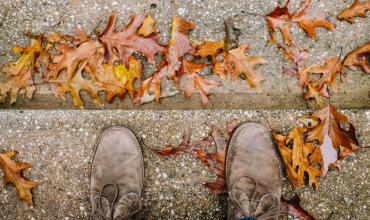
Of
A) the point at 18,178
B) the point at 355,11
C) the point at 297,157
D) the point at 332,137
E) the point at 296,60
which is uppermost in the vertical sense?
the point at 355,11

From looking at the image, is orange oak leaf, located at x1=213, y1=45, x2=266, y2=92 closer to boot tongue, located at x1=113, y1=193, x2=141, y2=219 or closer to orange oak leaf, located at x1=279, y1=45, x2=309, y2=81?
orange oak leaf, located at x1=279, y1=45, x2=309, y2=81

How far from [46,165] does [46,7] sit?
1052 millimetres

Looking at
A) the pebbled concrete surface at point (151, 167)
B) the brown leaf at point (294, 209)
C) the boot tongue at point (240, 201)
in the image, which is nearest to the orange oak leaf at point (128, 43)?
the pebbled concrete surface at point (151, 167)

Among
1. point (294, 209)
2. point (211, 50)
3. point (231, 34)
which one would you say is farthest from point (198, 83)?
point (294, 209)

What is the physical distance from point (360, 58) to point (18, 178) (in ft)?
7.62

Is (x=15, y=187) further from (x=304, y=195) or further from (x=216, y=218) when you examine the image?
(x=304, y=195)

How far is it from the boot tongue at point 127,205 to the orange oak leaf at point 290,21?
1.33 meters

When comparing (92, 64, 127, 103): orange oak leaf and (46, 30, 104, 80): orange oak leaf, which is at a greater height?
(46, 30, 104, 80): orange oak leaf

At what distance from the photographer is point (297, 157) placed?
237 centimetres

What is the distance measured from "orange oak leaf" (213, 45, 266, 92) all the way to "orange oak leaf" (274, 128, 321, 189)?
394 millimetres

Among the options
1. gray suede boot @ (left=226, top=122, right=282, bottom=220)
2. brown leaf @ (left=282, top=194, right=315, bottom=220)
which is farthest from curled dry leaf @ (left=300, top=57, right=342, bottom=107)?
brown leaf @ (left=282, top=194, right=315, bottom=220)

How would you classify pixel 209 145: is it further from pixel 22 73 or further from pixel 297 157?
pixel 22 73

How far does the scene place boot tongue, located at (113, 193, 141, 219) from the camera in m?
2.36

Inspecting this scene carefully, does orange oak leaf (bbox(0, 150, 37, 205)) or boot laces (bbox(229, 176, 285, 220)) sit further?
orange oak leaf (bbox(0, 150, 37, 205))
